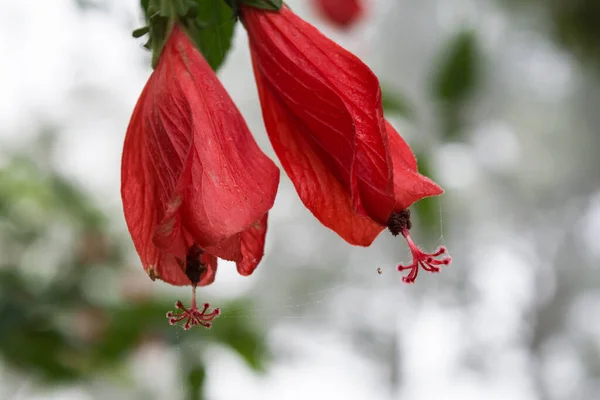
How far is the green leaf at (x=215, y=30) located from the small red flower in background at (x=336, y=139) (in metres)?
0.06

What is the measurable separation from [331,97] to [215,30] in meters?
0.15

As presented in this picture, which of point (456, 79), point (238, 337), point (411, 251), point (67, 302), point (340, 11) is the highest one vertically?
point (411, 251)

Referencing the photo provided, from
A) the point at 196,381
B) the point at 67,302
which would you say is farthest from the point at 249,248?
the point at 67,302

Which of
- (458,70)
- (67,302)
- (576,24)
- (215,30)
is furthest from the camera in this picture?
(576,24)

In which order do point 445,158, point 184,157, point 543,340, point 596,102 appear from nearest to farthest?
1. point 184,157
2. point 445,158
3. point 543,340
4. point 596,102

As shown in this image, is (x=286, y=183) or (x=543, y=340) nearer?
(x=286, y=183)

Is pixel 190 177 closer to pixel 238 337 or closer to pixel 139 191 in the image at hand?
pixel 139 191

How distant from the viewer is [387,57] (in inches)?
121

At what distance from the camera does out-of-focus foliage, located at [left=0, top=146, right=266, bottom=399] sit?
1.06 m

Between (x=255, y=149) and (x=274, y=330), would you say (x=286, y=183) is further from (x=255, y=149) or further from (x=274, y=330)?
(x=255, y=149)

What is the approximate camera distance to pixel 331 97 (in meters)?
0.43

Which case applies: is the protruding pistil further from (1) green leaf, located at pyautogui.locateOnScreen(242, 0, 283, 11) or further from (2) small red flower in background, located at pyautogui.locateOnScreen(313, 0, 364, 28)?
(2) small red flower in background, located at pyautogui.locateOnScreen(313, 0, 364, 28)

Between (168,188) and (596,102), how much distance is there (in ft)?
10.1

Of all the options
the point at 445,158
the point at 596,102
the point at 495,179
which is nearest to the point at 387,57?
the point at 495,179
